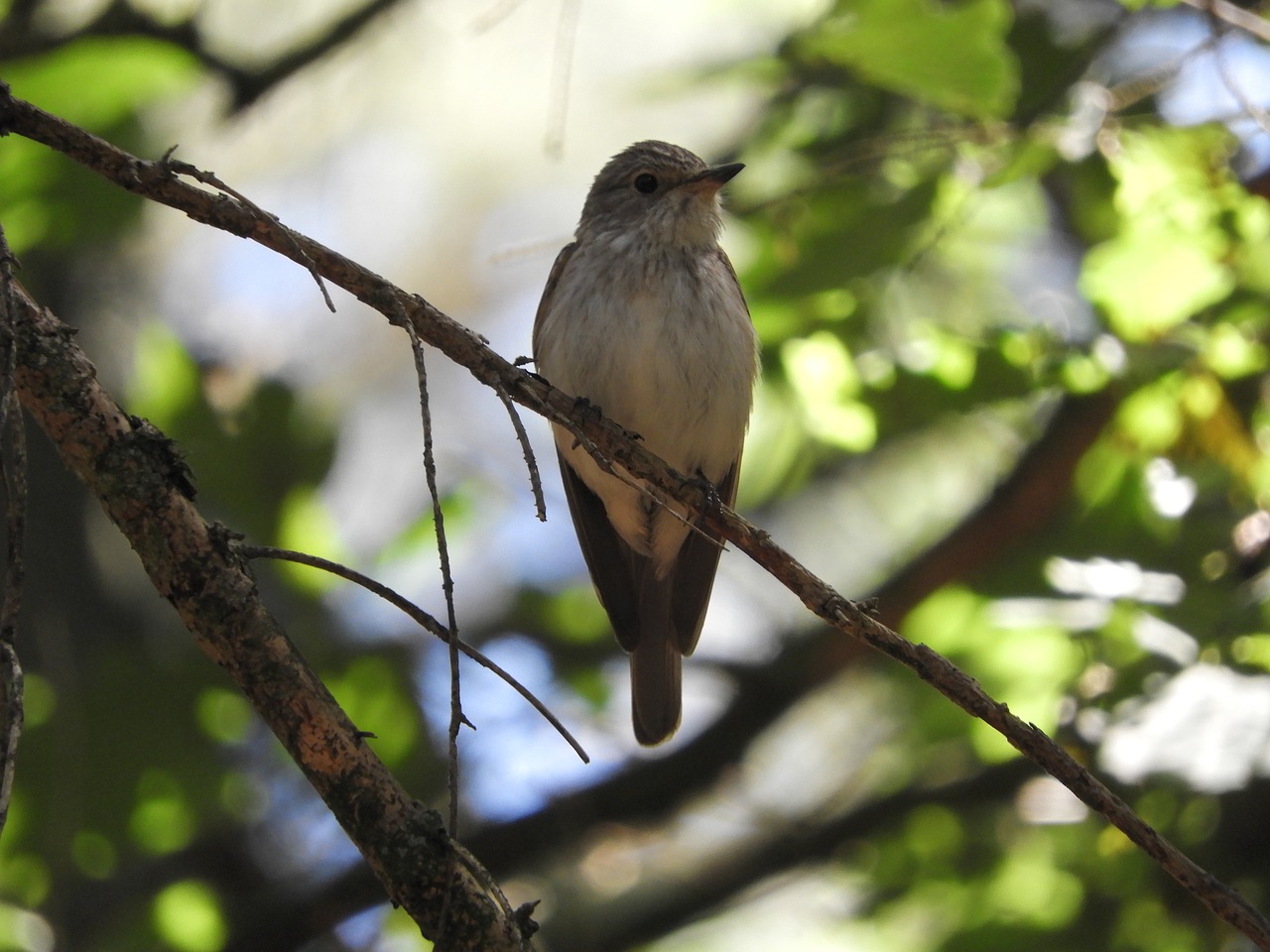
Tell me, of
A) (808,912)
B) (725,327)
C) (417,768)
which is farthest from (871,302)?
(808,912)

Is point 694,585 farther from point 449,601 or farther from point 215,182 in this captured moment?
point 215,182

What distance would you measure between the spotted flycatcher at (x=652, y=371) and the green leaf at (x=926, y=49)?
801 millimetres

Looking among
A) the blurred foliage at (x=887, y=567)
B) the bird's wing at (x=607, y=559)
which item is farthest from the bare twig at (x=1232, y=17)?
the bird's wing at (x=607, y=559)

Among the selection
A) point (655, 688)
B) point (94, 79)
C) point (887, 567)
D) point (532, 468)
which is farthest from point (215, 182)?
point (887, 567)

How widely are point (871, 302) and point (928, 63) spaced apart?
3.58 ft

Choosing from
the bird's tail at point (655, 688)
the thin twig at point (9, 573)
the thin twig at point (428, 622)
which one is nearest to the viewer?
the thin twig at point (9, 573)

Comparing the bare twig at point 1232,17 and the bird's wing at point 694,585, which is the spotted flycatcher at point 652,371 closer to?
the bird's wing at point 694,585

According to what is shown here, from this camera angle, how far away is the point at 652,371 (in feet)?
14.3

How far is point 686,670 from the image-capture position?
19.6ft

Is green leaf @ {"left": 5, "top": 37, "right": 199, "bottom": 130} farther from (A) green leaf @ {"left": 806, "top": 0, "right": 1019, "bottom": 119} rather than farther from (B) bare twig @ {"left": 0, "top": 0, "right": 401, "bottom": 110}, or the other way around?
(A) green leaf @ {"left": 806, "top": 0, "right": 1019, "bottom": 119}

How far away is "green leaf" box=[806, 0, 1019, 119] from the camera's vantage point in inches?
150

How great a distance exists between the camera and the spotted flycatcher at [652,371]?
4.39m

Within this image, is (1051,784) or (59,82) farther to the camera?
(1051,784)

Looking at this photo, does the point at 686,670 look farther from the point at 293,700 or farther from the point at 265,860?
the point at 293,700
